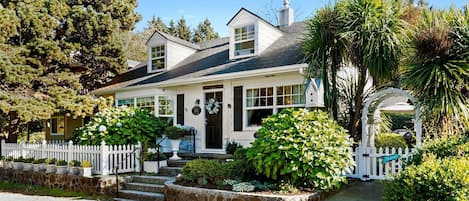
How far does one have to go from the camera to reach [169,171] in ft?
36.0

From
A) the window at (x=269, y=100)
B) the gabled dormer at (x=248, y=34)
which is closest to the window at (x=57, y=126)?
the gabled dormer at (x=248, y=34)

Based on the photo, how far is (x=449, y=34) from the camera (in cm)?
820

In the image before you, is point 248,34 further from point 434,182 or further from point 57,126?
point 57,126

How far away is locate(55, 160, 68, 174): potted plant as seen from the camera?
11.9 metres

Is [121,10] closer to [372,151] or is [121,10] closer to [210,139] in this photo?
[210,139]

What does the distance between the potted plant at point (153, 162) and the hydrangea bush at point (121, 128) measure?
1422 mm

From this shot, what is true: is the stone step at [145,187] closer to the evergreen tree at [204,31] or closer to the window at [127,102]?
the window at [127,102]

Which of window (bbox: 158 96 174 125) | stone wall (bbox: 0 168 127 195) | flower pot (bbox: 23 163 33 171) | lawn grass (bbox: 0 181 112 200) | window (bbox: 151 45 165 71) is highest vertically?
window (bbox: 151 45 165 71)

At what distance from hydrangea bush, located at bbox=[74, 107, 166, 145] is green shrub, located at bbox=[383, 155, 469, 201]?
28.0 ft

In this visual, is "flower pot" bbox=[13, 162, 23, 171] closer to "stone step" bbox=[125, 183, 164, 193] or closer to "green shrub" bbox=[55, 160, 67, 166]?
"green shrub" bbox=[55, 160, 67, 166]

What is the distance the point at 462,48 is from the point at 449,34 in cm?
38

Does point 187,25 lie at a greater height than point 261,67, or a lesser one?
greater

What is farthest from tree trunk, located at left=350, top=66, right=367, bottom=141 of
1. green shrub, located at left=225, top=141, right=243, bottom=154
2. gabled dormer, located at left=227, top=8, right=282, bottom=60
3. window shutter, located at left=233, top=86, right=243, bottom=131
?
Answer: gabled dormer, located at left=227, top=8, right=282, bottom=60

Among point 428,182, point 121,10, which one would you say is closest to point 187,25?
point 121,10
